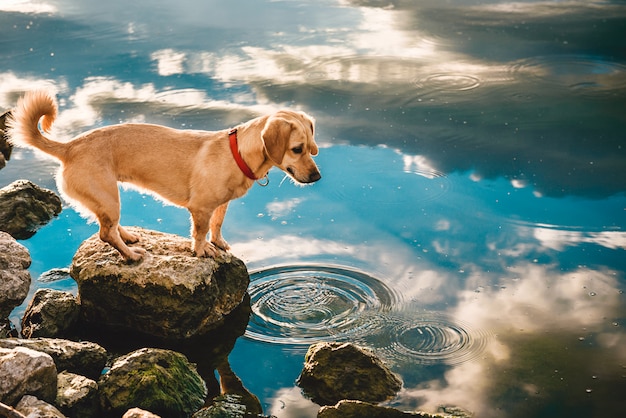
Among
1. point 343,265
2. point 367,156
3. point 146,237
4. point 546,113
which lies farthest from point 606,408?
point 546,113

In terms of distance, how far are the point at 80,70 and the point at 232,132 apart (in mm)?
6357

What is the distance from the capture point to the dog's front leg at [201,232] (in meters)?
5.60

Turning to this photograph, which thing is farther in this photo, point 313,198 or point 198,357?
Answer: point 313,198

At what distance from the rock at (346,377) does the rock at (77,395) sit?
51.4 inches

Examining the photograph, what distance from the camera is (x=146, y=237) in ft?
19.6

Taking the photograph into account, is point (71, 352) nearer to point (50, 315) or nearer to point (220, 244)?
point (50, 315)

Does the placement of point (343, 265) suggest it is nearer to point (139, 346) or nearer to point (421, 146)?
point (139, 346)

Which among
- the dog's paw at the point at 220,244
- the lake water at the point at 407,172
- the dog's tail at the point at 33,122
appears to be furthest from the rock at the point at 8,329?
the dog's paw at the point at 220,244

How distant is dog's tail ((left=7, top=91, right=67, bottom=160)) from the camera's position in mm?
5359

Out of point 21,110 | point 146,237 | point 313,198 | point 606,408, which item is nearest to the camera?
point 606,408

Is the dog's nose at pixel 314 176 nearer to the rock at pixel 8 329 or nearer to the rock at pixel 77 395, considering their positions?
the rock at pixel 77 395

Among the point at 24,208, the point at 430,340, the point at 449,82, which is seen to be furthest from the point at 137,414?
the point at 449,82

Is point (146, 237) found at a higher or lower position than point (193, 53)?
lower

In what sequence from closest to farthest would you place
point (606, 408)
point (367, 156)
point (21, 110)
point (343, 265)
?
1. point (606, 408)
2. point (21, 110)
3. point (343, 265)
4. point (367, 156)
